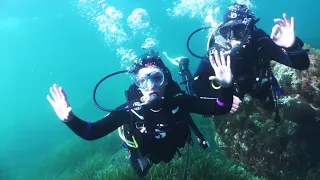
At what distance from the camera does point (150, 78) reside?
13.8 feet

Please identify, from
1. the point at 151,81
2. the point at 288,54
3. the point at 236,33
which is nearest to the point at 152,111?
the point at 151,81

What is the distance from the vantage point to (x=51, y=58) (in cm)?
12531

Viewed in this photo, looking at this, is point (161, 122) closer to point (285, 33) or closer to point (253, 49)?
point (253, 49)

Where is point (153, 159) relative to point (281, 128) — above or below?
above

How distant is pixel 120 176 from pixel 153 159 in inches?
94.3

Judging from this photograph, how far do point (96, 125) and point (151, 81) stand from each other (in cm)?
107

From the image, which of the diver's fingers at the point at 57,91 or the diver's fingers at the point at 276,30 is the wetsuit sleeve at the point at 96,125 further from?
the diver's fingers at the point at 276,30

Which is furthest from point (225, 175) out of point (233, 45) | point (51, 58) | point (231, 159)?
point (51, 58)

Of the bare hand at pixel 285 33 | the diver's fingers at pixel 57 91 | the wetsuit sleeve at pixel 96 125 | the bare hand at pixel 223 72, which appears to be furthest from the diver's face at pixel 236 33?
the diver's fingers at pixel 57 91

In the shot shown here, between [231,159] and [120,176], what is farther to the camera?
[231,159]

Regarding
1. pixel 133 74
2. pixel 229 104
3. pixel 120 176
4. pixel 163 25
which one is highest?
pixel 163 25

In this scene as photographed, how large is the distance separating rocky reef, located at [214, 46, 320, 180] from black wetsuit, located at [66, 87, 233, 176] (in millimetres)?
2910

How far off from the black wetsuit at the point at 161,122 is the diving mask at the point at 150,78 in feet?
0.95

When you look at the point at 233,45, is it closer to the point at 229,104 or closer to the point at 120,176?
the point at 229,104
